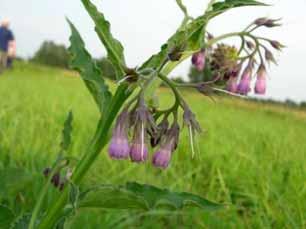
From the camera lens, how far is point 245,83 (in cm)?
182

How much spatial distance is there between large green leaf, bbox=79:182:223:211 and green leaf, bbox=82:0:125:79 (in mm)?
289

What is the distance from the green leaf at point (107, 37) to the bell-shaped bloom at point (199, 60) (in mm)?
528

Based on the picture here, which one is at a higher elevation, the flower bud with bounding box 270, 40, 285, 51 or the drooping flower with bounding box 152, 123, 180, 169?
the flower bud with bounding box 270, 40, 285, 51

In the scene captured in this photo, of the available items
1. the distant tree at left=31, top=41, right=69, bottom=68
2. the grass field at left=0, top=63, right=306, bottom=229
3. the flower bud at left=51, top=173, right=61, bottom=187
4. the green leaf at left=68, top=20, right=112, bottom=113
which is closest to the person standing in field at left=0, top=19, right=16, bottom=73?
the grass field at left=0, top=63, right=306, bottom=229

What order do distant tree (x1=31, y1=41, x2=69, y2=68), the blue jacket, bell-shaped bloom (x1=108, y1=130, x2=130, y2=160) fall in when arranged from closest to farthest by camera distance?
1. bell-shaped bloom (x1=108, y1=130, x2=130, y2=160)
2. the blue jacket
3. distant tree (x1=31, y1=41, x2=69, y2=68)

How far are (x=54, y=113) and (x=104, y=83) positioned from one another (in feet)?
13.6

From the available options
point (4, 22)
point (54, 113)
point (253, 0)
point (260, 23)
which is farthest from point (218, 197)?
point (4, 22)

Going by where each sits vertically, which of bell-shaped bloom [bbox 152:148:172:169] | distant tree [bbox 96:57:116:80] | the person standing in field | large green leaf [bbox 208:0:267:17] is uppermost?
the person standing in field

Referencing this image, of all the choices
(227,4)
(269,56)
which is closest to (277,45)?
(269,56)

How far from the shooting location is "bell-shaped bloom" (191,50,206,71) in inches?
73.0

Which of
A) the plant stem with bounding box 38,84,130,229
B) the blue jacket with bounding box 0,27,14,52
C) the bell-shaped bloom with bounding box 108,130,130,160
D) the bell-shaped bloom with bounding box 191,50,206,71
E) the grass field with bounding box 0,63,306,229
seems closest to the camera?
the bell-shaped bloom with bounding box 108,130,130,160

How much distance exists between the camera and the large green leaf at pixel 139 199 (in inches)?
54.6

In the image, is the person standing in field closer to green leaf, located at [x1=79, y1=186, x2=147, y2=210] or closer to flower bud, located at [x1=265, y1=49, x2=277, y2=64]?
flower bud, located at [x1=265, y1=49, x2=277, y2=64]

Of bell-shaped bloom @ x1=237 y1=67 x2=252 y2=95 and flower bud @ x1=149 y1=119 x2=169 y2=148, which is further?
bell-shaped bloom @ x1=237 y1=67 x2=252 y2=95
